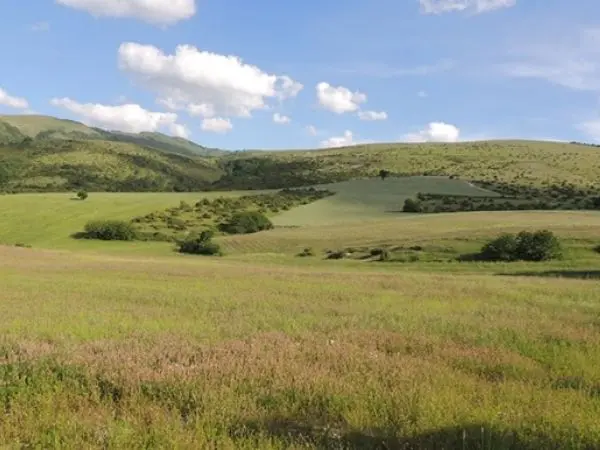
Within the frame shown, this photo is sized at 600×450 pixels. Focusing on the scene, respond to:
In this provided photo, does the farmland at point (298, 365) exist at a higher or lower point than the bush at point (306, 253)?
higher

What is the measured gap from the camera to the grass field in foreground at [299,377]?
611 cm

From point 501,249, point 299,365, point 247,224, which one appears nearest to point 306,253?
point 501,249

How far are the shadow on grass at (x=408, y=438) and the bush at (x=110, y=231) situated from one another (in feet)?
234

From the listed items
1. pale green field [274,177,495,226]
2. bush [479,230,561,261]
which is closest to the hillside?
pale green field [274,177,495,226]

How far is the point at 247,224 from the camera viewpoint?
75938mm

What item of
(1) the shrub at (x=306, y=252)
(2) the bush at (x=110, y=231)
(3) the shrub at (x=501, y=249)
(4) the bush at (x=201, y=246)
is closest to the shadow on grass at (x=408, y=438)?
(3) the shrub at (x=501, y=249)

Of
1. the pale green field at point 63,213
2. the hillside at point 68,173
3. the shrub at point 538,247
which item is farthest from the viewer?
the hillside at point 68,173

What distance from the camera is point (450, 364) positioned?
374 inches

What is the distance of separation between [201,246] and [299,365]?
52.2 meters

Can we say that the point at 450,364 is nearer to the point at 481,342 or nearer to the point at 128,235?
the point at 481,342

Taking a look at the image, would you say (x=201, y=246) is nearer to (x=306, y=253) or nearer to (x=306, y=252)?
(x=306, y=252)

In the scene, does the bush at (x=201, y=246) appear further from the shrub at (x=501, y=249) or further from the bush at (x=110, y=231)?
the shrub at (x=501, y=249)

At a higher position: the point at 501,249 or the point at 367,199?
the point at 367,199

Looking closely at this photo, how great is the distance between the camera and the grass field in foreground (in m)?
6.11
